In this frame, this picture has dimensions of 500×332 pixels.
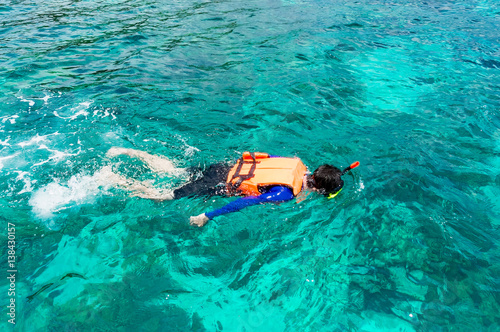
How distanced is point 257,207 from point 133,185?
1797mm

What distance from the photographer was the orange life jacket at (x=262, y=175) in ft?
13.4

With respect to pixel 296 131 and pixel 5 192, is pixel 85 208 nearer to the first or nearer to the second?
pixel 5 192

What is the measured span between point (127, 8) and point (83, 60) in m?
6.21

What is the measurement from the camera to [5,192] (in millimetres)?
4602

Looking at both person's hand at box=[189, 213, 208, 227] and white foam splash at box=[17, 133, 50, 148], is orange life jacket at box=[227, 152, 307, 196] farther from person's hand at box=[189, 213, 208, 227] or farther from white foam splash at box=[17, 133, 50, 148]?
white foam splash at box=[17, 133, 50, 148]

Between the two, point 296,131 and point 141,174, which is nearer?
point 141,174

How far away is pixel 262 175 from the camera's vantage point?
13.8ft

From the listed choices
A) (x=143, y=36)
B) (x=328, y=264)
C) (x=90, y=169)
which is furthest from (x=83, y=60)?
(x=328, y=264)

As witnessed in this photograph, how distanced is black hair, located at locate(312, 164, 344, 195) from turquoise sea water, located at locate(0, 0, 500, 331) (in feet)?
1.81

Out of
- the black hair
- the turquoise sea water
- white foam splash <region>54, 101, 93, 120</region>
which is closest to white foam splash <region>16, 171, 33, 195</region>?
the turquoise sea water

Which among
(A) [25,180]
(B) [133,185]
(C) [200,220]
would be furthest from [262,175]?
(A) [25,180]

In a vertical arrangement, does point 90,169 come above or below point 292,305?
above

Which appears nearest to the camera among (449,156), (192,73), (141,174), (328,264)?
(328,264)

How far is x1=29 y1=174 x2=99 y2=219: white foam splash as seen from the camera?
4371mm
